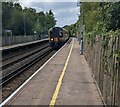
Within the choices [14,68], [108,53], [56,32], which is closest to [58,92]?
[108,53]

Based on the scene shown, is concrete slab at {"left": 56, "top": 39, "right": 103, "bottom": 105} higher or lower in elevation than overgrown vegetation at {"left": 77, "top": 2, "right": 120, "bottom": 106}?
lower

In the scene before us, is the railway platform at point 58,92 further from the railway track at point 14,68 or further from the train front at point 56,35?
the train front at point 56,35

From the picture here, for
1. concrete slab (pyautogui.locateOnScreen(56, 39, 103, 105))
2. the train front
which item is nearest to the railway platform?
concrete slab (pyautogui.locateOnScreen(56, 39, 103, 105))

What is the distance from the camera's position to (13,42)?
248 ft

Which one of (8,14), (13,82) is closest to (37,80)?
(13,82)

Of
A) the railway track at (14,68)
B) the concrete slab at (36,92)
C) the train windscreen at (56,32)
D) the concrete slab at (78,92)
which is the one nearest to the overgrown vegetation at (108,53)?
the concrete slab at (78,92)

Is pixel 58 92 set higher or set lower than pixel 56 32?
lower

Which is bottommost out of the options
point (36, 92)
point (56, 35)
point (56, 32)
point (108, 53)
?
point (36, 92)

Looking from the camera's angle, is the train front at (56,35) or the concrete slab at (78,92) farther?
the train front at (56,35)

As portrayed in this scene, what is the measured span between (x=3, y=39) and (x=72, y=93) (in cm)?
5675

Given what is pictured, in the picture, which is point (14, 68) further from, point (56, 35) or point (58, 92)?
point (56, 35)

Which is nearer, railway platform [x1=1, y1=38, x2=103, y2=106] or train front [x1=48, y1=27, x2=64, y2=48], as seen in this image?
railway platform [x1=1, y1=38, x2=103, y2=106]

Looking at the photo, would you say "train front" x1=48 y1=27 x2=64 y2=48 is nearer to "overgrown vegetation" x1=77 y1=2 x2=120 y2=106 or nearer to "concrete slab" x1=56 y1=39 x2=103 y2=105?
"overgrown vegetation" x1=77 y1=2 x2=120 y2=106

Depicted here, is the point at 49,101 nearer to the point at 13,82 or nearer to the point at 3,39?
the point at 13,82
